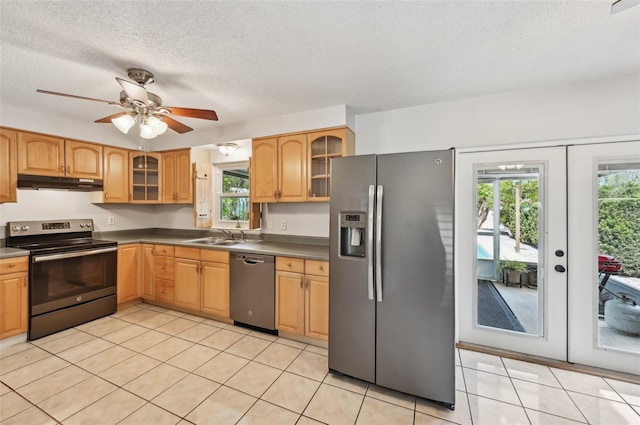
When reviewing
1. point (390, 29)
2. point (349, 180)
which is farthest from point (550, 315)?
point (390, 29)

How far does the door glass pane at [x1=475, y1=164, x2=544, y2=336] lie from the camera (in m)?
2.51

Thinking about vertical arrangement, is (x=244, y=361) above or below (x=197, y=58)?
below

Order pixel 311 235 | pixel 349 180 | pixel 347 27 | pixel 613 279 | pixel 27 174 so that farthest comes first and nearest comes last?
1. pixel 311 235
2. pixel 27 174
3. pixel 613 279
4. pixel 349 180
5. pixel 347 27

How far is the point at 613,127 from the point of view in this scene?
7.29 feet

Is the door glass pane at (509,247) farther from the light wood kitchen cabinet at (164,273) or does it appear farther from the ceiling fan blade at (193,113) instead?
the light wood kitchen cabinet at (164,273)

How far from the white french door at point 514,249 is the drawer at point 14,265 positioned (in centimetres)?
430

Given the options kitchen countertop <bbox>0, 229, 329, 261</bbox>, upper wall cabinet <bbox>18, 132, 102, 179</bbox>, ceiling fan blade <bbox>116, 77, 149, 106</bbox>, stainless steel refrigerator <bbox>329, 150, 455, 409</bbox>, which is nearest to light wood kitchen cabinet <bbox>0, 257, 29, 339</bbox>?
kitchen countertop <bbox>0, 229, 329, 261</bbox>

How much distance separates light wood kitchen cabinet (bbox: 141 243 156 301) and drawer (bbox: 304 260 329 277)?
2.32 m

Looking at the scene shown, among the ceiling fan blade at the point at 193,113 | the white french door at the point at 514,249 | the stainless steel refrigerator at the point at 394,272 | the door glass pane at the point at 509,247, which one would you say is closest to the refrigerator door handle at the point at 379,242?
the stainless steel refrigerator at the point at 394,272

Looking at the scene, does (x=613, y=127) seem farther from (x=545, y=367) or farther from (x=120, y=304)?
(x=120, y=304)

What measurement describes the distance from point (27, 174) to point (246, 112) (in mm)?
2475

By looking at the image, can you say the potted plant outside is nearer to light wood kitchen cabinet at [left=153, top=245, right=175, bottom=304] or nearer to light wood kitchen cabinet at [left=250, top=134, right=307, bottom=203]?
light wood kitchen cabinet at [left=250, top=134, right=307, bottom=203]

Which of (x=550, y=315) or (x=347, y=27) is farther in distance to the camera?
(x=550, y=315)

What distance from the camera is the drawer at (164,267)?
3504 millimetres
